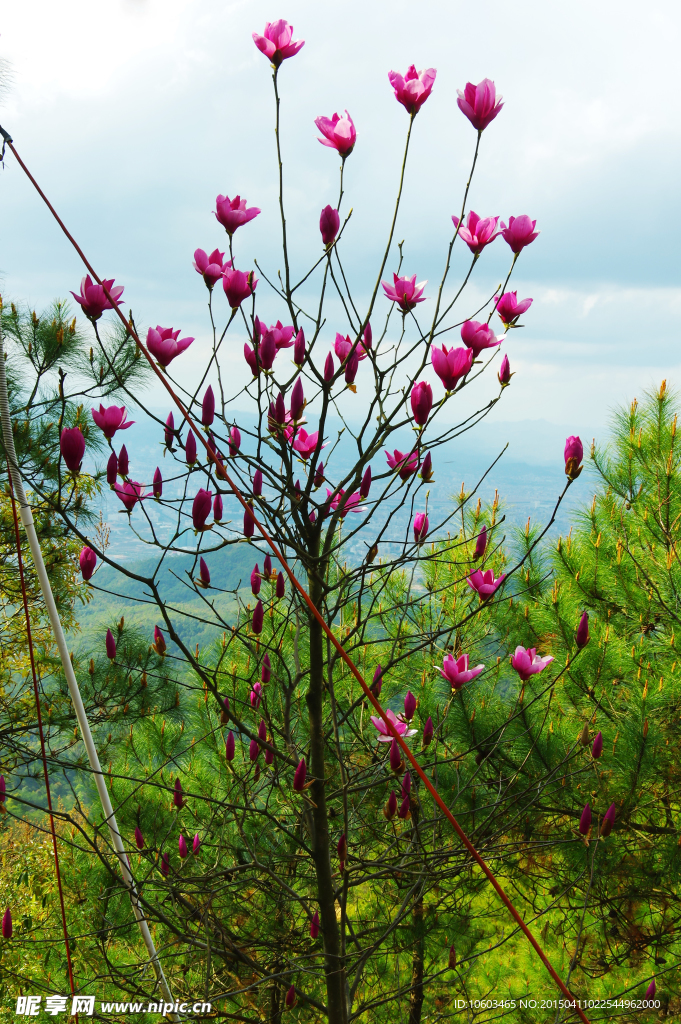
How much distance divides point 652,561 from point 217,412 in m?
2.69

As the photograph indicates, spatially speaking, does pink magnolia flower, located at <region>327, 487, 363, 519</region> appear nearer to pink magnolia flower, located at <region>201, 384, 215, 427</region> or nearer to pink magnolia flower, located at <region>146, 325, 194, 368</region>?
pink magnolia flower, located at <region>201, 384, 215, 427</region>

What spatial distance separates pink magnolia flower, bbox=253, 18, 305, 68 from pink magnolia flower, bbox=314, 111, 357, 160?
0.12 meters

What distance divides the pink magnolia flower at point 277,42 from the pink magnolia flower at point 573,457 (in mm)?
836

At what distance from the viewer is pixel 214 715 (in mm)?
3080

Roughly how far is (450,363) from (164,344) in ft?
1.55

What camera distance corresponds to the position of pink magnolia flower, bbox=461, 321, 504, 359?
3.28 feet

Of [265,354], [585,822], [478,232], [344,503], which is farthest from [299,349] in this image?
[585,822]

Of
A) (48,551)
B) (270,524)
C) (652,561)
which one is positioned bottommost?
(270,524)

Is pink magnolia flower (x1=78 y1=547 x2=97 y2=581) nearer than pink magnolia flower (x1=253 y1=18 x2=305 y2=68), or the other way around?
pink magnolia flower (x1=253 y1=18 x2=305 y2=68)

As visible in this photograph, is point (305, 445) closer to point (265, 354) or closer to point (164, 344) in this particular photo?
point (265, 354)

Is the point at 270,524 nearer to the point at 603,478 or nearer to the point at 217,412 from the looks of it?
the point at 217,412

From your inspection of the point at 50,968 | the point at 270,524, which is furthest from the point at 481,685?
the point at 50,968

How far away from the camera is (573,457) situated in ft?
3.81

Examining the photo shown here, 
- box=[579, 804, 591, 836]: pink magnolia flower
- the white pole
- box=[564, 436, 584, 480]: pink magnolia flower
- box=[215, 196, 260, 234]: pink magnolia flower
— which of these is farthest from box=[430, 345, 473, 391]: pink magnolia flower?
box=[579, 804, 591, 836]: pink magnolia flower
